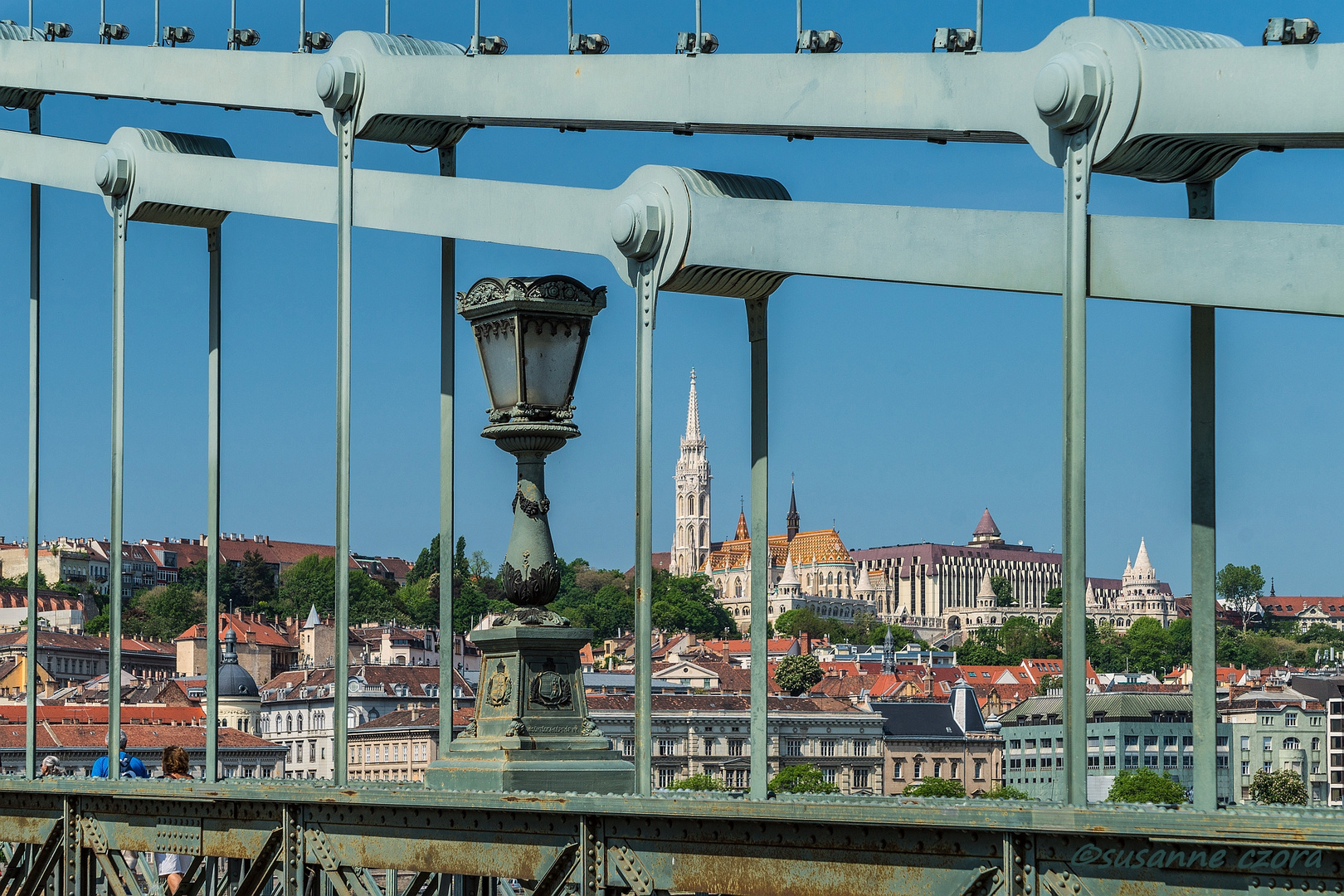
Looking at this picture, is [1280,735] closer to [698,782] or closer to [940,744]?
[940,744]

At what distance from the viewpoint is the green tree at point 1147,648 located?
580ft

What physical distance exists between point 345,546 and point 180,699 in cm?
11435

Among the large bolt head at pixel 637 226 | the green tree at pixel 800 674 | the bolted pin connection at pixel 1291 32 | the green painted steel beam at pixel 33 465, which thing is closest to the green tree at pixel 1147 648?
the green tree at pixel 800 674

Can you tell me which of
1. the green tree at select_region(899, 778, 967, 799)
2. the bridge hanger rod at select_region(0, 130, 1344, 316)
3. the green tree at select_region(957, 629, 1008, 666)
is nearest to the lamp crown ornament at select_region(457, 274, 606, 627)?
the bridge hanger rod at select_region(0, 130, 1344, 316)

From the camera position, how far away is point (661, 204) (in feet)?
24.5

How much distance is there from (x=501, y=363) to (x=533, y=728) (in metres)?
1.42

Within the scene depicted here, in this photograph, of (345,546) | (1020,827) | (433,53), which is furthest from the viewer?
(433,53)

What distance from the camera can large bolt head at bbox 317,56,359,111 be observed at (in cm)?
948

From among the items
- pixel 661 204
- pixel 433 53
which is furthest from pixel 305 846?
pixel 433 53

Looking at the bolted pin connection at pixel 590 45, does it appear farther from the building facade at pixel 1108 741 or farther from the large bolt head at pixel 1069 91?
the building facade at pixel 1108 741

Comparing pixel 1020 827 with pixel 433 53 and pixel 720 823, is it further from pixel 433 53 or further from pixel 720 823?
pixel 433 53

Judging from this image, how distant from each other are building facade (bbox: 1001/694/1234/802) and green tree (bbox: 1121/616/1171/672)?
3747 cm

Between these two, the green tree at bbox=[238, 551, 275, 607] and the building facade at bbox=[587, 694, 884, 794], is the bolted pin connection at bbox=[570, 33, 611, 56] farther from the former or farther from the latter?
the green tree at bbox=[238, 551, 275, 607]

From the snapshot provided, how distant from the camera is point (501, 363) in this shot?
7984 millimetres
